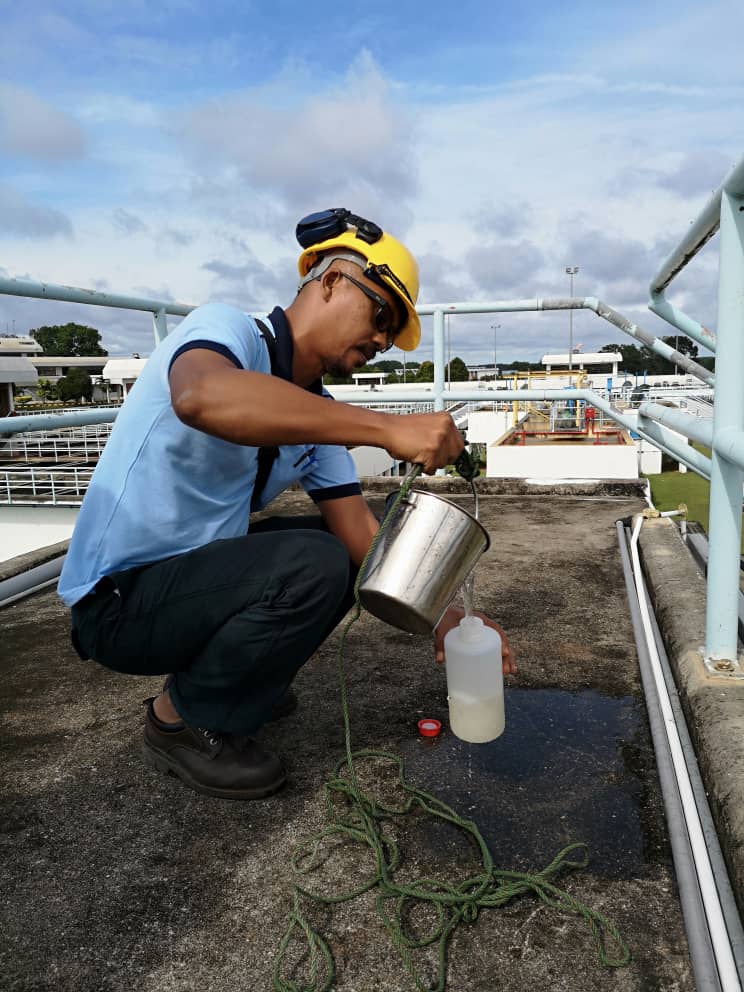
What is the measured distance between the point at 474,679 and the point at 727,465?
77cm

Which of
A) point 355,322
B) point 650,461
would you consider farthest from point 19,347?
point 355,322

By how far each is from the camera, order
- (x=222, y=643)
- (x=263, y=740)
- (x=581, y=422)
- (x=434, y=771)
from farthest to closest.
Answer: (x=581, y=422)
(x=263, y=740)
(x=434, y=771)
(x=222, y=643)

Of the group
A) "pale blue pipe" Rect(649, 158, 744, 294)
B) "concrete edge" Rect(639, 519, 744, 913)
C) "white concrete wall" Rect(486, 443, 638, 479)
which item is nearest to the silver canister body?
"concrete edge" Rect(639, 519, 744, 913)

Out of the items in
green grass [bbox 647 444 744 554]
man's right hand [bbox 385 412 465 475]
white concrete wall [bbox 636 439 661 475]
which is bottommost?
green grass [bbox 647 444 744 554]

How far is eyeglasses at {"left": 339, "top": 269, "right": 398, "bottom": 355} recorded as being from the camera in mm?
1569

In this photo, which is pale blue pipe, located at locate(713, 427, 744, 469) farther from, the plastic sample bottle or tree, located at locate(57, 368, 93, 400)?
tree, located at locate(57, 368, 93, 400)

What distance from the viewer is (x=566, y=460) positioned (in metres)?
17.6

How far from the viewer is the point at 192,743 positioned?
63.1 inches

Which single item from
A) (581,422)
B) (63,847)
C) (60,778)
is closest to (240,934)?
(63,847)

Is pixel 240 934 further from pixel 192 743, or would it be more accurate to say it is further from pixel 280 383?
pixel 280 383

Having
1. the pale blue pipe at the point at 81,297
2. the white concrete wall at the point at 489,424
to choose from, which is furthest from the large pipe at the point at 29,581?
the white concrete wall at the point at 489,424

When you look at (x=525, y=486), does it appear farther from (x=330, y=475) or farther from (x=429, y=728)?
(x=429, y=728)

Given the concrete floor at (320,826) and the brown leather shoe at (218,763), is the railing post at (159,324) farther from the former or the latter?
the brown leather shoe at (218,763)

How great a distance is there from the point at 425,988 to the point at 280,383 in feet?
3.22
